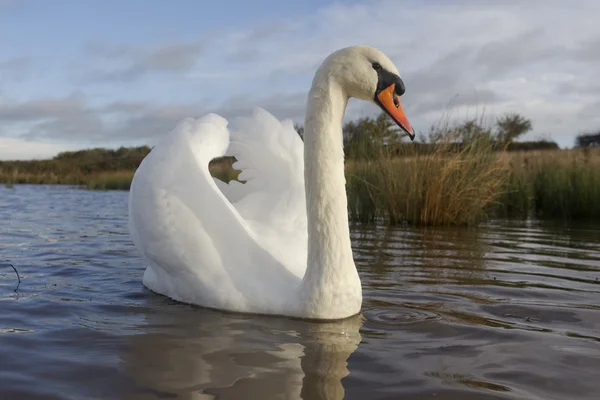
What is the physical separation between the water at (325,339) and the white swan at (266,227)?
0.46 feet

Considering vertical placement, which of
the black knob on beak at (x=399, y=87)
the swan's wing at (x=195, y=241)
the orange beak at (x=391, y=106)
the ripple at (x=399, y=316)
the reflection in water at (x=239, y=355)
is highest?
the black knob on beak at (x=399, y=87)

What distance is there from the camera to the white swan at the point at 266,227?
3.91 m

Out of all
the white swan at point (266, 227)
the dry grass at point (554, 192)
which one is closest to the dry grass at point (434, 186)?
the dry grass at point (554, 192)

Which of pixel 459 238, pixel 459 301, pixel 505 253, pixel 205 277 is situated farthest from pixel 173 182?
pixel 459 238

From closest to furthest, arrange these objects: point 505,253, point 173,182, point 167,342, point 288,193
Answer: point 167,342, point 173,182, point 288,193, point 505,253

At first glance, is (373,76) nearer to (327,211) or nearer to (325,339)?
(327,211)

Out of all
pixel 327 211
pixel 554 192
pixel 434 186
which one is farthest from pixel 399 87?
pixel 554 192

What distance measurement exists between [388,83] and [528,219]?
8451mm

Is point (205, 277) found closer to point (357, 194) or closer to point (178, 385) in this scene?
point (178, 385)

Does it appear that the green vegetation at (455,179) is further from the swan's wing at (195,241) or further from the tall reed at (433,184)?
the swan's wing at (195,241)

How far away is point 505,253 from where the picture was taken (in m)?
7.13

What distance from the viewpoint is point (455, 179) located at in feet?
32.2

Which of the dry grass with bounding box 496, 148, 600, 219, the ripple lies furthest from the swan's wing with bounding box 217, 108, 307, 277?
the dry grass with bounding box 496, 148, 600, 219

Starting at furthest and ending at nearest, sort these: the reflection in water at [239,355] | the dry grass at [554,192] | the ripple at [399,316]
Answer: the dry grass at [554,192] < the ripple at [399,316] < the reflection in water at [239,355]
